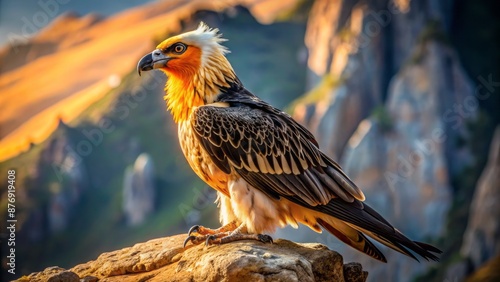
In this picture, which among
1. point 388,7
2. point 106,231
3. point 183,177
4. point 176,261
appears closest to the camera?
point 176,261

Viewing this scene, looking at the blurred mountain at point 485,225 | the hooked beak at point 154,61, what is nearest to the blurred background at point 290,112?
the blurred mountain at point 485,225

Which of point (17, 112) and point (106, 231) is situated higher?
point (17, 112)

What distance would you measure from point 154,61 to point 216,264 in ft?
10.3

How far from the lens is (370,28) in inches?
1694

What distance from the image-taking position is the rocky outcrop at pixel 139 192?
37.5 metres

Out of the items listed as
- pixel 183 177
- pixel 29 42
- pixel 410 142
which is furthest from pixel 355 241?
pixel 410 142

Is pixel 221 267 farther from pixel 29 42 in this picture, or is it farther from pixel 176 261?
pixel 29 42

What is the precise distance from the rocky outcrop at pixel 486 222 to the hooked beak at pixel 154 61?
93.1 ft

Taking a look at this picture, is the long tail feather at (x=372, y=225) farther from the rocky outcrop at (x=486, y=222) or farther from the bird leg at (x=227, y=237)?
the rocky outcrop at (x=486, y=222)

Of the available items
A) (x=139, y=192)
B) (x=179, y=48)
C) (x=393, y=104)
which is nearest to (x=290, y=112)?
(x=393, y=104)

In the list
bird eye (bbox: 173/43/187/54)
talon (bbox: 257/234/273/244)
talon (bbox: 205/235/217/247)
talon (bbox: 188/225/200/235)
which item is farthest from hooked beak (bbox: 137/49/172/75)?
talon (bbox: 257/234/273/244)

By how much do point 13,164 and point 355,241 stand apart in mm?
22069

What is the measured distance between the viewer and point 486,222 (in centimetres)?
3528

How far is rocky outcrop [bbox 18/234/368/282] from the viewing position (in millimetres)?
7375
